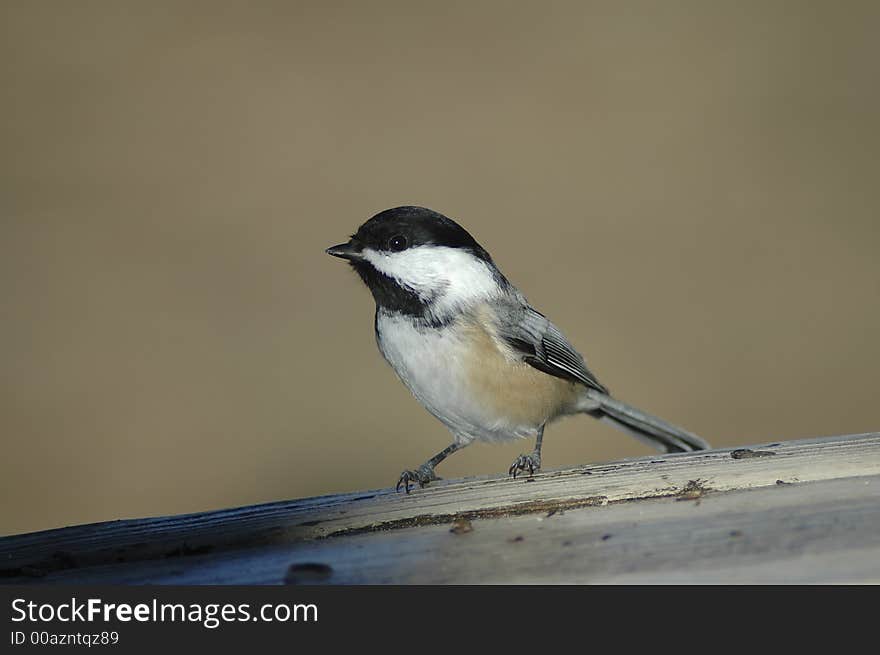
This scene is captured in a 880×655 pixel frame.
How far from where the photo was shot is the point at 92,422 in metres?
5.52

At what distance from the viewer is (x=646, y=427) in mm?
3516

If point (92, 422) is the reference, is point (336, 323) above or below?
above

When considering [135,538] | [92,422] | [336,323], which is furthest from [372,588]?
[336,323]

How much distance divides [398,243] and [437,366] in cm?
40

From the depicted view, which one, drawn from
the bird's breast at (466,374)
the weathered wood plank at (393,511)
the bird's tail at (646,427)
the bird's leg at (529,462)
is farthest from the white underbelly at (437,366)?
the weathered wood plank at (393,511)

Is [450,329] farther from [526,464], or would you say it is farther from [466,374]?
[526,464]

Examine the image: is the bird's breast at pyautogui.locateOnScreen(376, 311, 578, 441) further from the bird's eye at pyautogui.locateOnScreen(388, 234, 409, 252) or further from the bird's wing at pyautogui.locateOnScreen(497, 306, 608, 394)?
the bird's eye at pyautogui.locateOnScreen(388, 234, 409, 252)

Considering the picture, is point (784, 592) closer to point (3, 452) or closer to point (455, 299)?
point (455, 299)

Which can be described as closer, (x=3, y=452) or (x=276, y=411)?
(x=3, y=452)

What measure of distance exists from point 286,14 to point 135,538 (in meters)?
7.51

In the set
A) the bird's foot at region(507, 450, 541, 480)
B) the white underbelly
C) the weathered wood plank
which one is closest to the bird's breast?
the white underbelly

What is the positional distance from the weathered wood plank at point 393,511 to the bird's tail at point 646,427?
136 cm

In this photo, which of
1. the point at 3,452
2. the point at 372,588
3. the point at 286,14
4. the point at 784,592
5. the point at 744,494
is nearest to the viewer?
the point at 784,592

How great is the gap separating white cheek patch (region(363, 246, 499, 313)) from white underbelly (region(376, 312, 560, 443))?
97 mm
